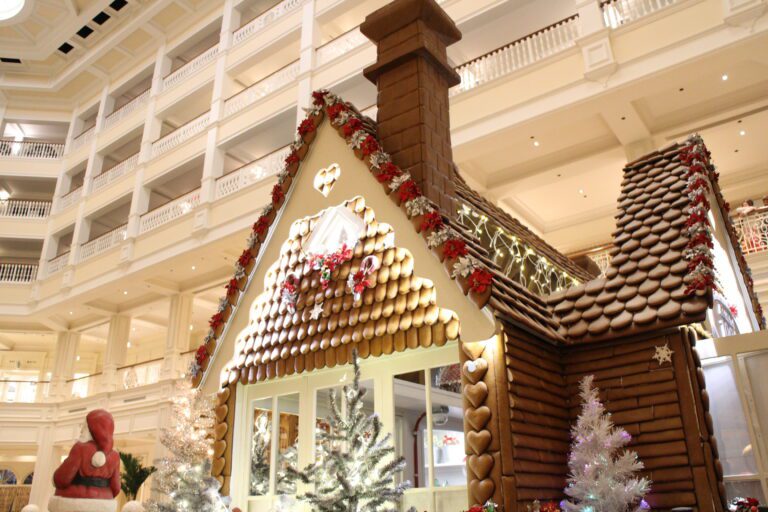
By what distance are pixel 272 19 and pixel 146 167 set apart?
6.36m

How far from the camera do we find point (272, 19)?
18.0 m

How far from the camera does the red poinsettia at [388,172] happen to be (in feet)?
17.3

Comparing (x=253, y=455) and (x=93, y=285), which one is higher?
(x=93, y=285)

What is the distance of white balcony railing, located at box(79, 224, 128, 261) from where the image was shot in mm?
19203

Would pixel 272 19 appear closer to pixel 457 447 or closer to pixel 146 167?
pixel 146 167

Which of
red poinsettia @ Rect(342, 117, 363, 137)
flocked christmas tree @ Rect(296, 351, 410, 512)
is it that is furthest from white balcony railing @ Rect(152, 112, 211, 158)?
flocked christmas tree @ Rect(296, 351, 410, 512)

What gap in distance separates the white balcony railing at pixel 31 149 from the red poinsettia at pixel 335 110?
854 inches

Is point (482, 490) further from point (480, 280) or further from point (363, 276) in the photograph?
point (363, 276)

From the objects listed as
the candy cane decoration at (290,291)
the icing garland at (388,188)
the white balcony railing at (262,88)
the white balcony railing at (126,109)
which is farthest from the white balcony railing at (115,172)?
Result: the candy cane decoration at (290,291)

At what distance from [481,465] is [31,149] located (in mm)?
25329

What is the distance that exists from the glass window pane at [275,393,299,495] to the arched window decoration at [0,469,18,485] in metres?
23.6

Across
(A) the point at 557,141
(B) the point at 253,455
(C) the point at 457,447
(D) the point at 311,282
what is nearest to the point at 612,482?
(C) the point at 457,447

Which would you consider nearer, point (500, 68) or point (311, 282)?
point (311, 282)

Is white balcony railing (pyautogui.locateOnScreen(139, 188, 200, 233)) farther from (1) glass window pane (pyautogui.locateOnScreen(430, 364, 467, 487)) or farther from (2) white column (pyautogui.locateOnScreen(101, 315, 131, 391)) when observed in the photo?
(1) glass window pane (pyautogui.locateOnScreen(430, 364, 467, 487))
